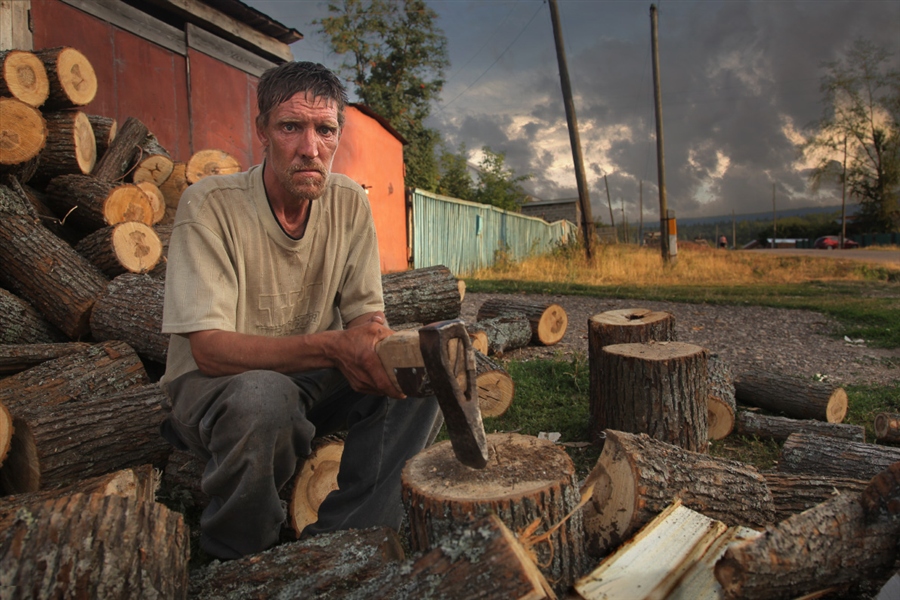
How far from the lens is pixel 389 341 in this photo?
5.85 feet

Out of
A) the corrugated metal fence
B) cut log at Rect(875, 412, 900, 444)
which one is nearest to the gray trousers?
cut log at Rect(875, 412, 900, 444)

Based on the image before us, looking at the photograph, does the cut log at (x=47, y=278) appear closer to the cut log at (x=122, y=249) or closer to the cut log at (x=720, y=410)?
the cut log at (x=122, y=249)

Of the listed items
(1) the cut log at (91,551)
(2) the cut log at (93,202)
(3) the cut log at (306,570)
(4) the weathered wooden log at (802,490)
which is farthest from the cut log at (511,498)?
(2) the cut log at (93,202)

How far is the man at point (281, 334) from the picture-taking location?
1.94 metres

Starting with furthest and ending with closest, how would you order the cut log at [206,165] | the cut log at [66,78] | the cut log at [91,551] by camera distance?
the cut log at [206,165]
the cut log at [66,78]
the cut log at [91,551]

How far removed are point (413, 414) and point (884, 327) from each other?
21.9ft

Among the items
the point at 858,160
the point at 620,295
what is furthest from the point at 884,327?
the point at 858,160

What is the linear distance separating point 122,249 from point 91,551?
3403 millimetres

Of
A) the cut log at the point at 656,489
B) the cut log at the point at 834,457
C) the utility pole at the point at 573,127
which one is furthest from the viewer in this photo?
the utility pole at the point at 573,127

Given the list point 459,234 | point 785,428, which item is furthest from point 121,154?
point 459,234

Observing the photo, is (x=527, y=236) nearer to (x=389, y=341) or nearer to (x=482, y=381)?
(x=482, y=381)

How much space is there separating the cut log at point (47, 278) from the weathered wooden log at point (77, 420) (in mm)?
679

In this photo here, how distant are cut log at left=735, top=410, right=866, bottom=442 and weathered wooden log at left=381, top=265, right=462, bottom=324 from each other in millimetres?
2153

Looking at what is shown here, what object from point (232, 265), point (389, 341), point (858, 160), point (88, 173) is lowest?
point (389, 341)
